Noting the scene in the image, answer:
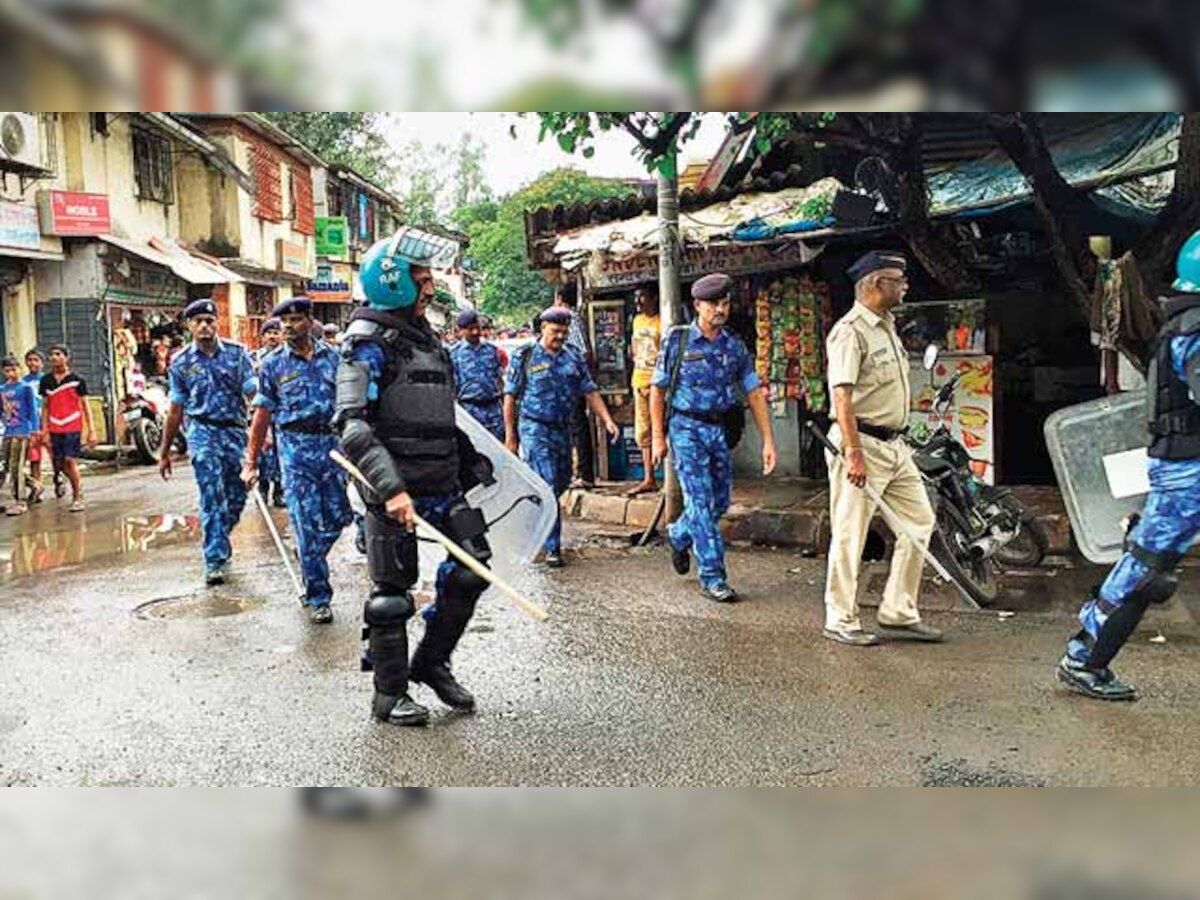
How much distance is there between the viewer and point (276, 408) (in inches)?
236

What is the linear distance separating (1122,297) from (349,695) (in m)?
4.93

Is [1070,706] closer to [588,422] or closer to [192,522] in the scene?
[588,422]

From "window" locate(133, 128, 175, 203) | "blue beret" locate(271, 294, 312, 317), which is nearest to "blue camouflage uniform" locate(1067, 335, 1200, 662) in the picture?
"blue beret" locate(271, 294, 312, 317)

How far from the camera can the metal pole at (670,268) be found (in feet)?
26.0

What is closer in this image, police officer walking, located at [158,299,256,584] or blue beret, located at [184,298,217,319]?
blue beret, located at [184,298,217,319]

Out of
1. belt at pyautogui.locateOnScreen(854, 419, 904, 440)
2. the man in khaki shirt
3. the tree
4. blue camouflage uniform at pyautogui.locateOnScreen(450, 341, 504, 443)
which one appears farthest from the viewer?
the tree

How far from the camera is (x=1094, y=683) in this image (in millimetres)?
4379

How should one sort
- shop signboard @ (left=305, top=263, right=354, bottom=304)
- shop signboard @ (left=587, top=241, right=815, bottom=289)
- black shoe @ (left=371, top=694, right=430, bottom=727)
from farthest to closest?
shop signboard @ (left=305, top=263, right=354, bottom=304) < shop signboard @ (left=587, top=241, right=815, bottom=289) < black shoe @ (left=371, top=694, right=430, bottom=727)

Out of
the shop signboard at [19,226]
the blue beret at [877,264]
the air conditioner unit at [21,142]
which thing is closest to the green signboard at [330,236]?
the shop signboard at [19,226]

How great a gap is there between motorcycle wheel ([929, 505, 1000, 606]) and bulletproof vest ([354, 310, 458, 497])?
2934 millimetres

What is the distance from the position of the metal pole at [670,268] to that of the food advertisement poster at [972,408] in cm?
192

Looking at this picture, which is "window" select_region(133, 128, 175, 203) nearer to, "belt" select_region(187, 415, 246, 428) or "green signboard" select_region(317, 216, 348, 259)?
"green signboard" select_region(317, 216, 348, 259)

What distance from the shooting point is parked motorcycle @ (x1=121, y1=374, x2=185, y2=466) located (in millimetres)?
15414

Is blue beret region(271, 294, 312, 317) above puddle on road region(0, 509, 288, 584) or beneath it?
above
